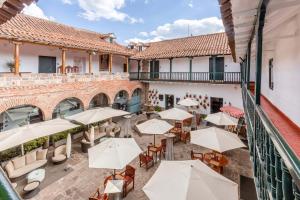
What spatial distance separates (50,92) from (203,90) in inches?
605

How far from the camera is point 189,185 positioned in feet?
18.9

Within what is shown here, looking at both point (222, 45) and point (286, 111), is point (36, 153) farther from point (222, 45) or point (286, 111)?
point (222, 45)

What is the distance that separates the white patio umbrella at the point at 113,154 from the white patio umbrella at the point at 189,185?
2.33 m

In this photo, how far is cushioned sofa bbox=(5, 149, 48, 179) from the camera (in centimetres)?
967


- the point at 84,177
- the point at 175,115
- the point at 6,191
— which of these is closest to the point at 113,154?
the point at 84,177

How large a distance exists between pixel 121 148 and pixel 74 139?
8600 mm

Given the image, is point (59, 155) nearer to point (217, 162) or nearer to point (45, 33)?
point (217, 162)

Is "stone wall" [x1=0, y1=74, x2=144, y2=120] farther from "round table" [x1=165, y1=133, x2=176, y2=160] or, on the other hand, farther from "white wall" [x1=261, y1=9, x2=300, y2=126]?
"white wall" [x1=261, y1=9, x2=300, y2=126]

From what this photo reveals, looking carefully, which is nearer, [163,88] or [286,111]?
[286,111]

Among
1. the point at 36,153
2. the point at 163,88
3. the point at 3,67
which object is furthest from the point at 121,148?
the point at 163,88

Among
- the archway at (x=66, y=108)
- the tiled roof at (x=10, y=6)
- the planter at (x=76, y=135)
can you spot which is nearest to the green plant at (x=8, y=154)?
the planter at (x=76, y=135)

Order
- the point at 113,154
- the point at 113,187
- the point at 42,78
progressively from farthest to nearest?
1. the point at 42,78
2. the point at 113,154
3. the point at 113,187

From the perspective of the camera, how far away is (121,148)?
8961 millimetres

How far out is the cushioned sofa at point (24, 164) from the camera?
9.67 m
